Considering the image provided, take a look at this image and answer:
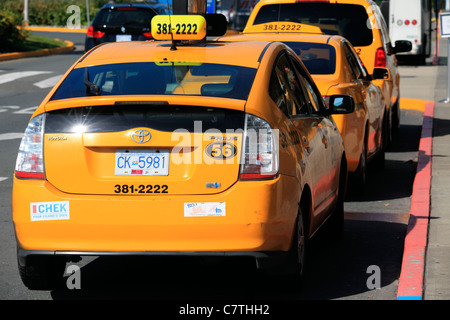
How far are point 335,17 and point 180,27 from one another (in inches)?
295

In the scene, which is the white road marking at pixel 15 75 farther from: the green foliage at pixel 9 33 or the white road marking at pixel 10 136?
the white road marking at pixel 10 136

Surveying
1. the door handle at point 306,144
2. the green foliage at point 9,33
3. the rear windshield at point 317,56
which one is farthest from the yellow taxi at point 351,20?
the green foliage at point 9,33

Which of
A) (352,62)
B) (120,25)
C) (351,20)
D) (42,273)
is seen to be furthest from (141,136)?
(120,25)

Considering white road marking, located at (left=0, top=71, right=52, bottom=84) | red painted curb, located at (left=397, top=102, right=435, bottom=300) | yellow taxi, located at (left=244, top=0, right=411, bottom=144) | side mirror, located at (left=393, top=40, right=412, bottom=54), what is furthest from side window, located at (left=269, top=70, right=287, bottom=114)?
white road marking, located at (left=0, top=71, right=52, bottom=84)

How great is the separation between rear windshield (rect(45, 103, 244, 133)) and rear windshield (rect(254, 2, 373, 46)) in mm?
8280

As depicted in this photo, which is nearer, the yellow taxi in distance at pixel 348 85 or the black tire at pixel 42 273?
the black tire at pixel 42 273

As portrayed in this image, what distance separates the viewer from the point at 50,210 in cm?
571

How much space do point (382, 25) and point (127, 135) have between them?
367 inches

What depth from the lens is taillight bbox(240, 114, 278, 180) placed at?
5672 mm

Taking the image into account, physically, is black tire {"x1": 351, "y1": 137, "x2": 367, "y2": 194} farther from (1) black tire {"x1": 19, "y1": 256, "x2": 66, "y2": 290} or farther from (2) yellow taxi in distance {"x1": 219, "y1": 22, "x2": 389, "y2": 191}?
(1) black tire {"x1": 19, "y1": 256, "x2": 66, "y2": 290}

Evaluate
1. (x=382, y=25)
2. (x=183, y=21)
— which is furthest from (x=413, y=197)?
(x=382, y=25)

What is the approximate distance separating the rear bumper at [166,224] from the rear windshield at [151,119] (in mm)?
A: 371

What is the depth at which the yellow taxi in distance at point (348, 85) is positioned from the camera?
9.64 metres

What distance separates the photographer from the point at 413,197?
9.49m
